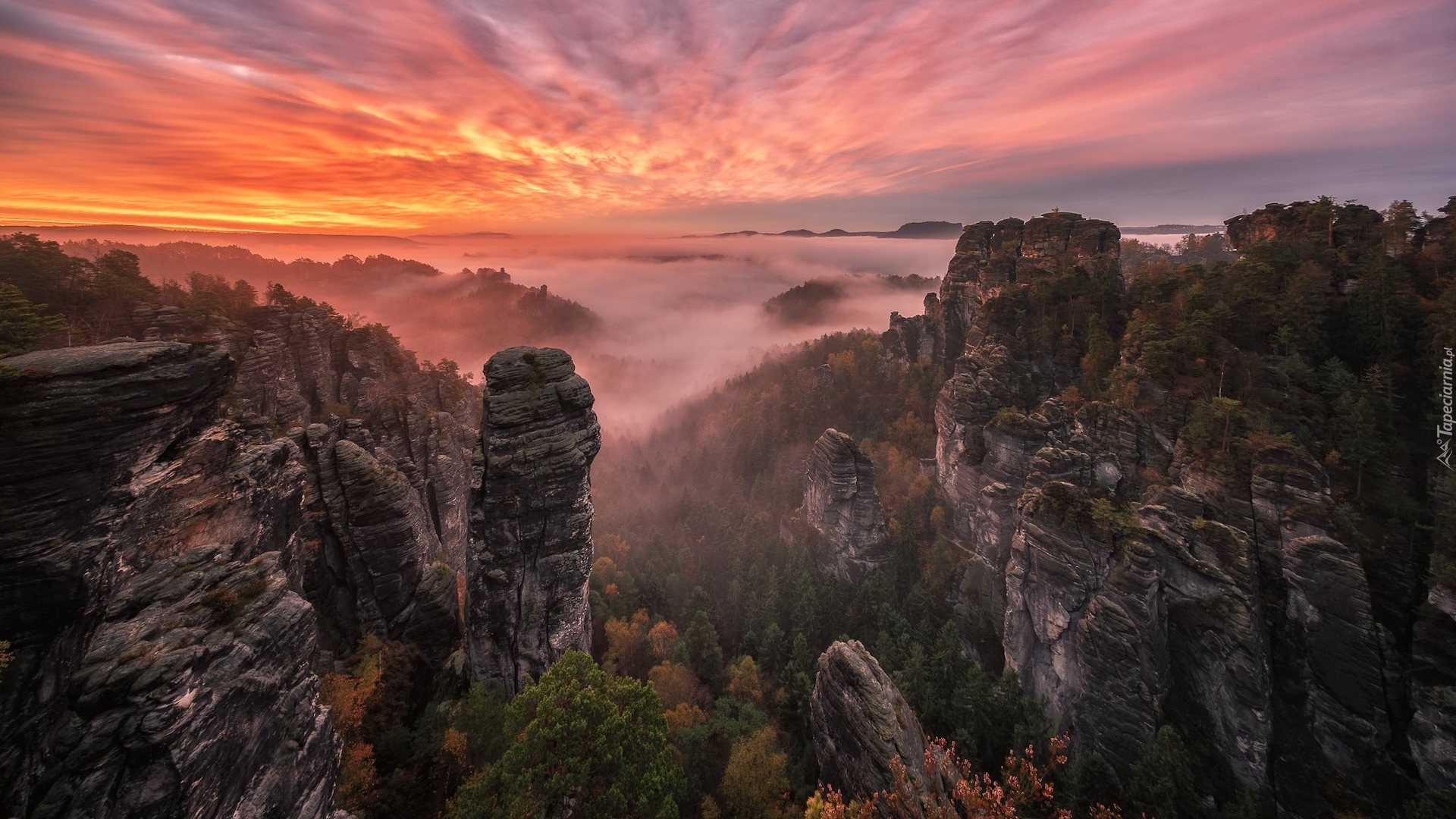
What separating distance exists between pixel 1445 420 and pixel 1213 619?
17786mm

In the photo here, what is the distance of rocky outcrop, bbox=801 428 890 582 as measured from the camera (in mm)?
60500

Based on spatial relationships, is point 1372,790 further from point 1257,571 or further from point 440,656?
point 440,656

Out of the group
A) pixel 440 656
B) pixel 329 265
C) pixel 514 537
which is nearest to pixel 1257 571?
pixel 514 537

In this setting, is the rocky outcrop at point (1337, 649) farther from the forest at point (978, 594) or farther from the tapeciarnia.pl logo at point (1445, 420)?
the tapeciarnia.pl logo at point (1445, 420)

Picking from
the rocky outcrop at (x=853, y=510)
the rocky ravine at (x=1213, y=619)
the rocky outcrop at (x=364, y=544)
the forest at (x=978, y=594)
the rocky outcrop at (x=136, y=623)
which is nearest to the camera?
the rocky outcrop at (x=136, y=623)

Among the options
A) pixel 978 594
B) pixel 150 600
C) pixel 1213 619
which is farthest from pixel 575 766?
pixel 978 594

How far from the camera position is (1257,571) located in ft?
88.7

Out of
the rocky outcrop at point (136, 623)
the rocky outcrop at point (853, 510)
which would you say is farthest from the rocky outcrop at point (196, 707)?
the rocky outcrop at point (853, 510)

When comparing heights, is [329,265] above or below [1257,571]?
above

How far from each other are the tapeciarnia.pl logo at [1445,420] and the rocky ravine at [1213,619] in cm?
669

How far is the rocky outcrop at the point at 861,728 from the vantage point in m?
20.9

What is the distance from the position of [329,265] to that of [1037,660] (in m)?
229

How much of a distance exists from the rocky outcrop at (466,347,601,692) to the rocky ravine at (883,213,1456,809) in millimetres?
31987

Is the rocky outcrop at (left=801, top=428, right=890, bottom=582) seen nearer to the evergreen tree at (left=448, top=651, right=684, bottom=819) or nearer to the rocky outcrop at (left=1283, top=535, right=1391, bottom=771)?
the rocky outcrop at (left=1283, top=535, right=1391, bottom=771)
